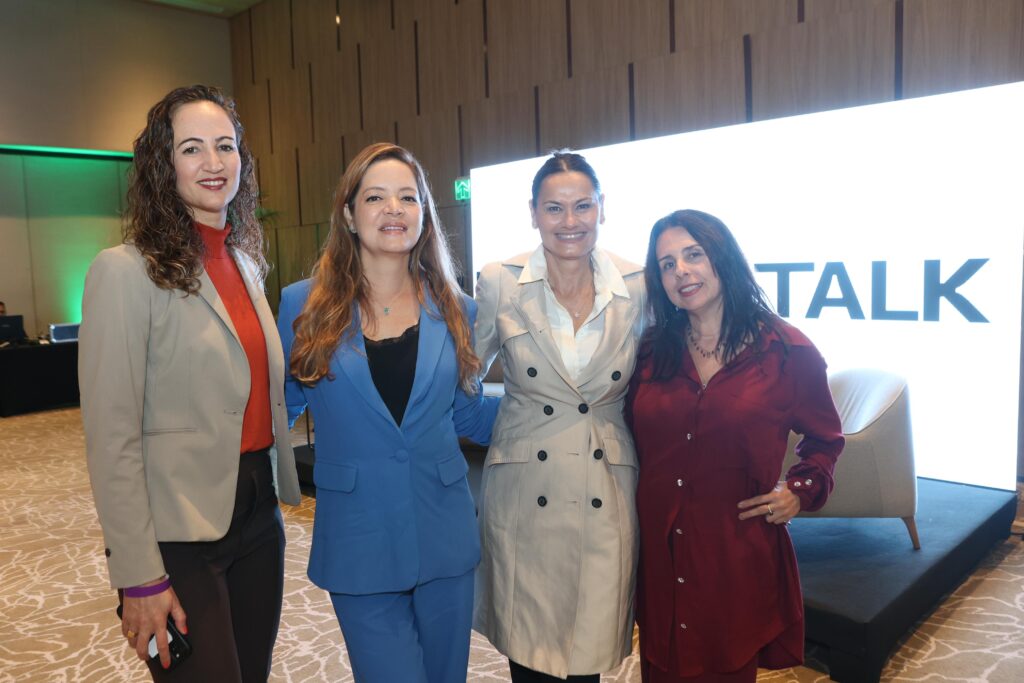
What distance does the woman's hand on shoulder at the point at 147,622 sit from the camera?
5.06ft

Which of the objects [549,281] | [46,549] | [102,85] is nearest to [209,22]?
[102,85]

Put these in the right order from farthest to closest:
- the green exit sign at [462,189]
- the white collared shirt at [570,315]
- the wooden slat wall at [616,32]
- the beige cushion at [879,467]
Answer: the green exit sign at [462,189]
the wooden slat wall at [616,32]
the beige cushion at [879,467]
the white collared shirt at [570,315]

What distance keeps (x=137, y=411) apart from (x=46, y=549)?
3752 millimetres

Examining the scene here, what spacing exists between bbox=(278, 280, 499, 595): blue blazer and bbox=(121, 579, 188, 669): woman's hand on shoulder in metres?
0.35

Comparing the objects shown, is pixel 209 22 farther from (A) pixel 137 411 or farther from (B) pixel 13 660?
(A) pixel 137 411

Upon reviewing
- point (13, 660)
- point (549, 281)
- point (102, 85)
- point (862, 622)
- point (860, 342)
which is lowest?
point (13, 660)

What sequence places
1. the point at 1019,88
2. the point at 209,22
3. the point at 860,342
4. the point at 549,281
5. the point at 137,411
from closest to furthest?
the point at 137,411
the point at 549,281
the point at 1019,88
the point at 860,342
the point at 209,22

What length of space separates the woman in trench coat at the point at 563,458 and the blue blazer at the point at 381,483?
23 cm

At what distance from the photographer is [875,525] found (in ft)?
12.7

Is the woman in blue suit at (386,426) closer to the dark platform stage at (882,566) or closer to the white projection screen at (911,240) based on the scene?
the dark platform stage at (882,566)

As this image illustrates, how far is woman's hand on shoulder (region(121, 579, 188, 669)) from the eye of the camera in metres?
1.54

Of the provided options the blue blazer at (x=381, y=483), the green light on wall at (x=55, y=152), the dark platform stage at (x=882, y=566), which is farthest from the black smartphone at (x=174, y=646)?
the green light on wall at (x=55, y=152)

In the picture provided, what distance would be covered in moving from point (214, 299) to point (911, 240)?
4422mm

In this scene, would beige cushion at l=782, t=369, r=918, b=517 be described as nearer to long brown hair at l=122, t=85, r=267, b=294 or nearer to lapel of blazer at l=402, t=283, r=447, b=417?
lapel of blazer at l=402, t=283, r=447, b=417
